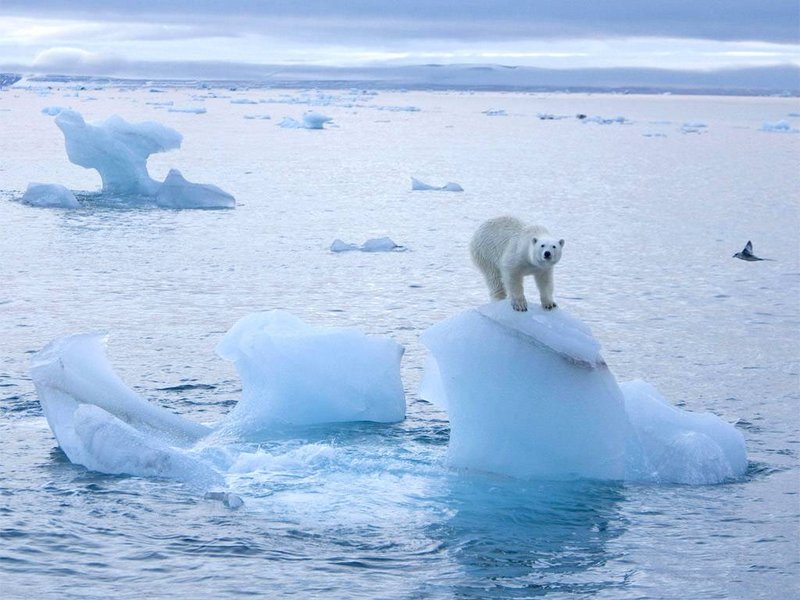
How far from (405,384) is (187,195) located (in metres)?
12.9

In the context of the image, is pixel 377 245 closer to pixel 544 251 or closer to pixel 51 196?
pixel 51 196

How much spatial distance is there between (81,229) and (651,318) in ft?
32.0

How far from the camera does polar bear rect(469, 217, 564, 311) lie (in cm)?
695

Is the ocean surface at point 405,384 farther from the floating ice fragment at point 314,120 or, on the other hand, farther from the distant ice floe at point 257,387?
the floating ice fragment at point 314,120

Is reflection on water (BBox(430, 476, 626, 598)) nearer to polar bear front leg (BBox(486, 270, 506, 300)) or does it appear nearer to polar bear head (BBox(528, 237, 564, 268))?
polar bear front leg (BBox(486, 270, 506, 300))

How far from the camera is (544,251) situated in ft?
22.6

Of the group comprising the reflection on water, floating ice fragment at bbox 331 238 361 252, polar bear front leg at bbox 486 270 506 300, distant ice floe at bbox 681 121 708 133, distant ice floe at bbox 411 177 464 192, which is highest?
polar bear front leg at bbox 486 270 506 300

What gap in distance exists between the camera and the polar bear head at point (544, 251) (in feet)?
22.5

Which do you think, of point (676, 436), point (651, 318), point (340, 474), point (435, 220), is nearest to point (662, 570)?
point (676, 436)

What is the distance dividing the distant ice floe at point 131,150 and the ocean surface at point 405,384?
0.61 metres

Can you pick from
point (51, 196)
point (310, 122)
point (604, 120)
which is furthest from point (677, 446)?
point (604, 120)

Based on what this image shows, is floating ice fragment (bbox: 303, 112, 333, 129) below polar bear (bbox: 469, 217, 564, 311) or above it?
below

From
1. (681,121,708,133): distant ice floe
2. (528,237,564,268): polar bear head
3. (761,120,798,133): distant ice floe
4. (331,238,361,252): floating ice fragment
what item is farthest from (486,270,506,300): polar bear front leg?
(681,121,708,133): distant ice floe

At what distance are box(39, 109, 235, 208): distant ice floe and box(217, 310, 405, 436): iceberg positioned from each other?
525 inches
